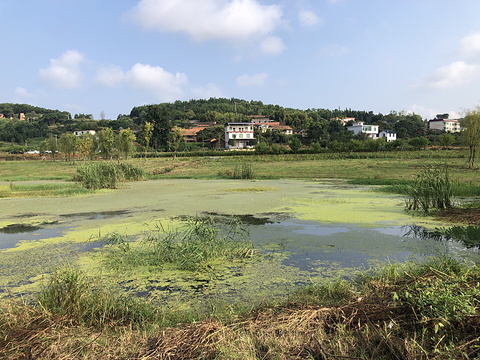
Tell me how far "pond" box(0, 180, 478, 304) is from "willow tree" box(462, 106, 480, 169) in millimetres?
17236

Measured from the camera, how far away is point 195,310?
3.30 meters

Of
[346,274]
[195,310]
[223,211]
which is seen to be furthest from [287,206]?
[195,310]

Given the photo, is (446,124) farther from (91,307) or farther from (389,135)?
(91,307)

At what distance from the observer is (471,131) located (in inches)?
963

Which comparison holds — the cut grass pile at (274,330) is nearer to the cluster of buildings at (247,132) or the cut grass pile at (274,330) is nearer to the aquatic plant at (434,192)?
the aquatic plant at (434,192)

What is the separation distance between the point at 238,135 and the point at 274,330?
214 ft

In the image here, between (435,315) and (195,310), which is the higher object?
(435,315)

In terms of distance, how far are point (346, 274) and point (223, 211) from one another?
17.0ft

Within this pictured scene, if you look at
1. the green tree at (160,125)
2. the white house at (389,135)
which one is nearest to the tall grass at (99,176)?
the green tree at (160,125)

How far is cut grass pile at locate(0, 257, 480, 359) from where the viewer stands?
227 centimetres

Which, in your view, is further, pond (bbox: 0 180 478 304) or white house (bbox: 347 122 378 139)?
white house (bbox: 347 122 378 139)

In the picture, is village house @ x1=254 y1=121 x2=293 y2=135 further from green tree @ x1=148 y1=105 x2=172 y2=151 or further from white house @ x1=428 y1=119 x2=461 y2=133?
white house @ x1=428 y1=119 x2=461 y2=133

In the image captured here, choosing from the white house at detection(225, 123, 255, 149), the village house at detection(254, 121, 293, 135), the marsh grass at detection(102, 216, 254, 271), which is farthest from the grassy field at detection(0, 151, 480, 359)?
the village house at detection(254, 121, 293, 135)

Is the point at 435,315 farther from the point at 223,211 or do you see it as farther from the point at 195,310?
the point at 223,211
